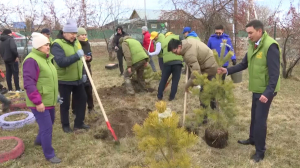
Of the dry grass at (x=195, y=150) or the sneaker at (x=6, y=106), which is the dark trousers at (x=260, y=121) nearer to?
the dry grass at (x=195, y=150)

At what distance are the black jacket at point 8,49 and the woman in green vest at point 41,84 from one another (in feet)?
13.2

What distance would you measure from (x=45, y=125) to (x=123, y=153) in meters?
1.07

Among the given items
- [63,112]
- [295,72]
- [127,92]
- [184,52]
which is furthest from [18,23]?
[295,72]

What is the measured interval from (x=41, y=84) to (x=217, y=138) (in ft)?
7.78

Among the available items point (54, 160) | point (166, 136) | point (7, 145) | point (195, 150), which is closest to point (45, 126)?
point (54, 160)

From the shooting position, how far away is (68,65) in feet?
11.3

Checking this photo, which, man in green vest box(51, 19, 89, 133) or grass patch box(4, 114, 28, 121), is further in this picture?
grass patch box(4, 114, 28, 121)

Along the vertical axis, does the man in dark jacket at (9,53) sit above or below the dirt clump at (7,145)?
above

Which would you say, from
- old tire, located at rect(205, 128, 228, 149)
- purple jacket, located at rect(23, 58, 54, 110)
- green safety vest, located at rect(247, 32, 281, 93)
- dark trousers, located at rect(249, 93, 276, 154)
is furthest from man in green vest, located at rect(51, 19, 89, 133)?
dark trousers, located at rect(249, 93, 276, 154)

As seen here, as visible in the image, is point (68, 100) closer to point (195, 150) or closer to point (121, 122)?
point (121, 122)

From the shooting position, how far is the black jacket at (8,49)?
637cm

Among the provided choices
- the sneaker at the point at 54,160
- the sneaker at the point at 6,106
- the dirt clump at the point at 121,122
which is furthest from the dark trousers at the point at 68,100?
the sneaker at the point at 6,106

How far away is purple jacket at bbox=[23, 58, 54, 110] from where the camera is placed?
2770mm

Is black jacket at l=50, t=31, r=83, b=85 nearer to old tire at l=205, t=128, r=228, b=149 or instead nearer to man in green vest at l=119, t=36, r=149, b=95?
old tire at l=205, t=128, r=228, b=149
